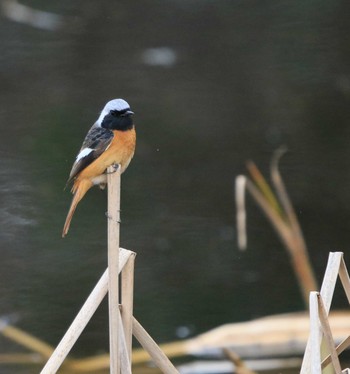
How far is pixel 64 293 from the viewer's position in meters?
3.56

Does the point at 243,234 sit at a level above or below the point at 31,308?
above

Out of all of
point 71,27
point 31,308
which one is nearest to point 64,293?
point 31,308

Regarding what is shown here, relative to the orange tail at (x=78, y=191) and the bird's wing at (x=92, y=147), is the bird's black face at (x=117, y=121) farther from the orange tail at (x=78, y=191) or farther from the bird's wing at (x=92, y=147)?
the orange tail at (x=78, y=191)

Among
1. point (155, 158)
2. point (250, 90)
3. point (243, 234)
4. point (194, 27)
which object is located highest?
point (194, 27)

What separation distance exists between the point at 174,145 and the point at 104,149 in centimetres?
66

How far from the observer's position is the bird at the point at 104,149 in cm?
295

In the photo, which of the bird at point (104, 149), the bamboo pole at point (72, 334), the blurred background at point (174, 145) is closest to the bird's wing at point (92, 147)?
the bird at point (104, 149)

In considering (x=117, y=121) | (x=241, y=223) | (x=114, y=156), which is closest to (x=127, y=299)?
(x=114, y=156)

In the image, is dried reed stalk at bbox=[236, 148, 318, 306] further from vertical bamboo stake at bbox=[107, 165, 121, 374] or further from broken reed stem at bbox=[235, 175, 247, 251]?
vertical bamboo stake at bbox=[107, 165, 121, 374]

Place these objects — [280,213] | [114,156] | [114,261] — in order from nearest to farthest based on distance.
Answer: [114,261] → [114,156] → [280,213]

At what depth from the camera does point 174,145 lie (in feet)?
11.8

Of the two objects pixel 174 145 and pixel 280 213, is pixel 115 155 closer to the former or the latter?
pixel 174 145

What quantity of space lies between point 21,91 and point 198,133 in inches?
24.8

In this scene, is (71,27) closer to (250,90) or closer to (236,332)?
(250,90)
